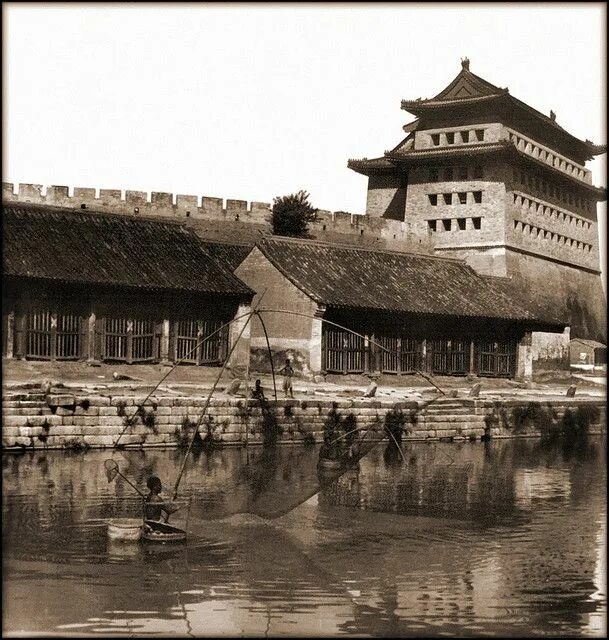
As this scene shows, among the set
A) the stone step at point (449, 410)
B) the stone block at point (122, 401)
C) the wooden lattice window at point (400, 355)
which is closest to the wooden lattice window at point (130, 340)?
the stone block at point (122, 401)

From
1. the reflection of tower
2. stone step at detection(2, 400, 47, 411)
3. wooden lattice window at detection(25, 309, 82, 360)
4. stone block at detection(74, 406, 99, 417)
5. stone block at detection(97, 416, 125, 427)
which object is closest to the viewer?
the reflection of tower

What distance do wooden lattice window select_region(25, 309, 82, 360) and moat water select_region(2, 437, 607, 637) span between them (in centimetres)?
650

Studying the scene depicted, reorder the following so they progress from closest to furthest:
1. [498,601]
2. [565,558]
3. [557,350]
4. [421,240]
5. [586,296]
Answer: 1. [498,601]
2. [565,558]
3. [557,350]
4. [421,240]
5. [586,296]

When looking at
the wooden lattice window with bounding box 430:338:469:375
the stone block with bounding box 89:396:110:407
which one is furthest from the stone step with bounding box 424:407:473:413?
the stone block with bounding box 89:396:110:407

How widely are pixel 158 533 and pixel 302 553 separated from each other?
1843 millimetres

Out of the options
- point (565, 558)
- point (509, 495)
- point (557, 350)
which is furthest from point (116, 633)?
point (557, 350)

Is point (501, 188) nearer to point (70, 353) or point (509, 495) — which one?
point (70, 353)

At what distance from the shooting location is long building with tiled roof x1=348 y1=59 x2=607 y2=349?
50344mm

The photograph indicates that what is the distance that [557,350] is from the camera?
47781 mm

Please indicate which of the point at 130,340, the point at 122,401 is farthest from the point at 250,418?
the point at 130,340

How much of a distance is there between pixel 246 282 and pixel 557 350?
18.2 metres

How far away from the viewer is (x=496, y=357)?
37906 millimetres

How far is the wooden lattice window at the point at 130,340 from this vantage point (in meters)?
29.7

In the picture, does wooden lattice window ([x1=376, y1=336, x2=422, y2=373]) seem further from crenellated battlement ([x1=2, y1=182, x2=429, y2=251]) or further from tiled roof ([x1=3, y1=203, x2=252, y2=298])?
crenellated battlement ([x1=2, y1=182, x2=429, y2=251])
